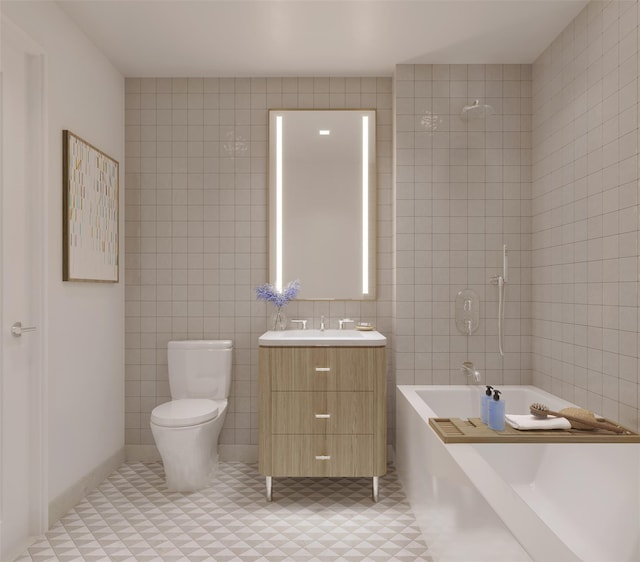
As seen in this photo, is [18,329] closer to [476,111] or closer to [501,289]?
[501,289]

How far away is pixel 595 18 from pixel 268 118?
1912 mm

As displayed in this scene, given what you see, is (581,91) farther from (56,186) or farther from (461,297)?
(56,186)

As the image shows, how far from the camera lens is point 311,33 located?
8.83 feet

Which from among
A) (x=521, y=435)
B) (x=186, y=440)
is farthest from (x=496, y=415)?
(x=186, y=440)

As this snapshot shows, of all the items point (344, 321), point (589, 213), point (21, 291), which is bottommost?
point (344, 321)

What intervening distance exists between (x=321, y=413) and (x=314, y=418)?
0.15 ft

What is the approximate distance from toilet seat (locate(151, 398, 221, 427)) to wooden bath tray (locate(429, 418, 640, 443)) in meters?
1.27

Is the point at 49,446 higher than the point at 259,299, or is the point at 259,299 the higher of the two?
the point at 259,299

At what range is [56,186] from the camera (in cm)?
242

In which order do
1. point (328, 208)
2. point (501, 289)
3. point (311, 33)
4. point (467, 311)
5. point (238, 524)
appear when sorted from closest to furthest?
point (238, 524), point (311, 33), point (501, 289), point (467, 311), point (328, 208)

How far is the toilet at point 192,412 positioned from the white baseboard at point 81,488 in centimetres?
43

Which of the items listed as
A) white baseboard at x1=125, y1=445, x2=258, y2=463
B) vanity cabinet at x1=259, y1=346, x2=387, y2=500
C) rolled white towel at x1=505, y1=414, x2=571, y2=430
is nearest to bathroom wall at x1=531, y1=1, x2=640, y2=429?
rolled white towel at x1=505, y1=414, x2=571, y2=430

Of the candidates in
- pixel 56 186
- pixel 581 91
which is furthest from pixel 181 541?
pixel 581 91

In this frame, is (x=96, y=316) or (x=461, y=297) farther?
(x=461, y=297)
